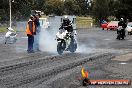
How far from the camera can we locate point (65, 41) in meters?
22.1

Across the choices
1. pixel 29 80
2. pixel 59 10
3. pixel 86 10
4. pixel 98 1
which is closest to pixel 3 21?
pixel 98 1

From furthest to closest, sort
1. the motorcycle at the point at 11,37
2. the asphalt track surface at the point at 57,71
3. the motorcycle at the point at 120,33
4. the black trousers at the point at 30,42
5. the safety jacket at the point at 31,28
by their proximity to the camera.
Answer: the motorcycle at the point at 120,33, the motorcycle at the point at 11,37, the safety jacket at the point at 31,28, the black trousers at the point at 30,42, the asphalt track surface at the point at 57,71

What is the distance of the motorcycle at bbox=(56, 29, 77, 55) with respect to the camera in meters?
21.6

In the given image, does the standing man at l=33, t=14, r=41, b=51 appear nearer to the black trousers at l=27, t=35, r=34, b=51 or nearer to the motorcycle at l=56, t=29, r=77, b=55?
the black trousers at l=27, t=35, r=34, b=51

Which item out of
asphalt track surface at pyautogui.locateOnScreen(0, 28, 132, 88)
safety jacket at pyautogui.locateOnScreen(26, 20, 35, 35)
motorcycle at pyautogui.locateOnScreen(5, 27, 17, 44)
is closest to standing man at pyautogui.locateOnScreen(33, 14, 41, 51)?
safety jacket at pyautogui.locateOnScreen(26, 20, 35, 35)

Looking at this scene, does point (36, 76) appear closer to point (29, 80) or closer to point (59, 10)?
point (29, 80)

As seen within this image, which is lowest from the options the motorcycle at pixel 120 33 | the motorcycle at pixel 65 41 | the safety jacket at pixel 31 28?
the motorcycle at pixel 120 33

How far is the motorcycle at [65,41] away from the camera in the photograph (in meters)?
21.6

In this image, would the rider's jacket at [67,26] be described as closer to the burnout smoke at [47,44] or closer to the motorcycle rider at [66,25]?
the motorcycle rider at [66,25]

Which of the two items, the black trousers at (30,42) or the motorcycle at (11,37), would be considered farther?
the motorcycle at (11,37)

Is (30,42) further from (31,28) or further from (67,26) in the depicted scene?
(67,26)

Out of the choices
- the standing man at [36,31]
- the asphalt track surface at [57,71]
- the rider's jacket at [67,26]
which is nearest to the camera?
the asphalt track surface at [57,71]

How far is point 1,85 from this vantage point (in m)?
11.1

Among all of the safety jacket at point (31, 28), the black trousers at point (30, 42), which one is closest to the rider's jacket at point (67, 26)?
the safety jacket at point (31, 28)
